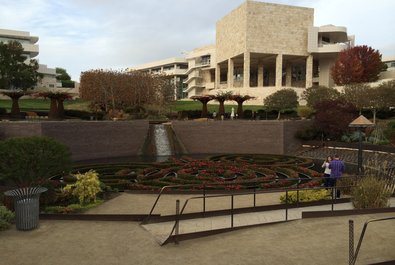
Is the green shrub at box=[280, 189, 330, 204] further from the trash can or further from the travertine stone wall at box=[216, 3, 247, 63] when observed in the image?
the travertine stone wall at box=[216, 3, 247, 63]

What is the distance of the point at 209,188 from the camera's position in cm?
1784

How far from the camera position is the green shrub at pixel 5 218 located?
434 inches

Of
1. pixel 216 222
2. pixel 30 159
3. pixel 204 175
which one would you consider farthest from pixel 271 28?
pixel 216 222

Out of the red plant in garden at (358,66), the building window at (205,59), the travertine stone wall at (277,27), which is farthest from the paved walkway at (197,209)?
the building window at (205,59)

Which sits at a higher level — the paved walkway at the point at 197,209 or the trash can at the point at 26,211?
the trash can at the point at 26,211

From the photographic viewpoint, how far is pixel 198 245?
31.8 ft

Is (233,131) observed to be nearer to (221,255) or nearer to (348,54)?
(221,255)

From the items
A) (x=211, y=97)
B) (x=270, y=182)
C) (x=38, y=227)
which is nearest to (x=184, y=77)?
(x=211, y=97)

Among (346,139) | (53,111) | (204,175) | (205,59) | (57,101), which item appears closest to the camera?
(204,175)

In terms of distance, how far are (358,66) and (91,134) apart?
5891 cm

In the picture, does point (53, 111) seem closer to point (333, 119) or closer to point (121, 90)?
point (121, 90)

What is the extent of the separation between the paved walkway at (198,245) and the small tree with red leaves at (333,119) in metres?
23.1

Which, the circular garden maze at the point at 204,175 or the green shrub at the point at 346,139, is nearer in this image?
the circular garden maze at the point at 204,175

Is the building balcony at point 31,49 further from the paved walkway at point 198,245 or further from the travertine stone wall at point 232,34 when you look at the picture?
the paved walkway at point 198,245
